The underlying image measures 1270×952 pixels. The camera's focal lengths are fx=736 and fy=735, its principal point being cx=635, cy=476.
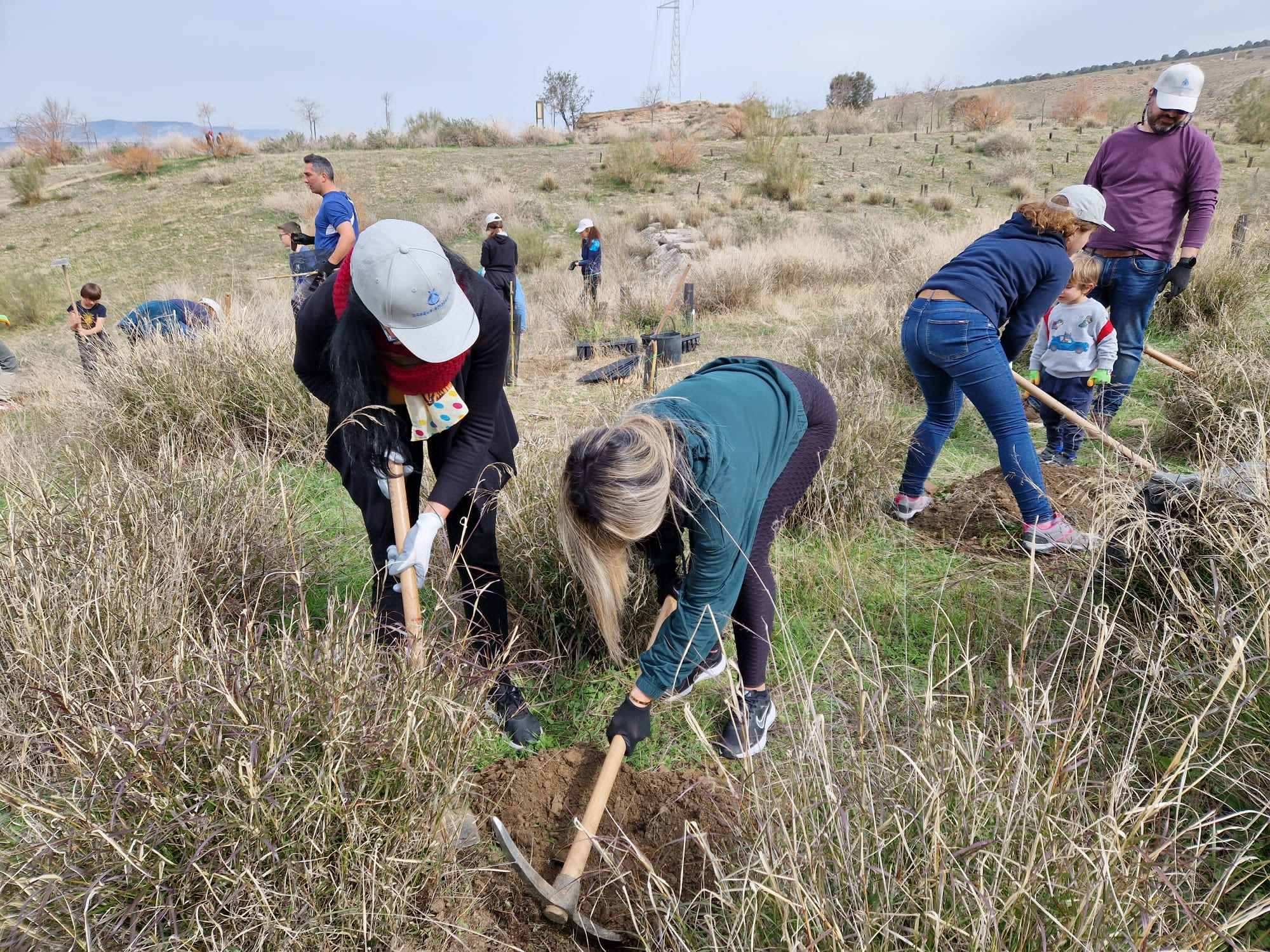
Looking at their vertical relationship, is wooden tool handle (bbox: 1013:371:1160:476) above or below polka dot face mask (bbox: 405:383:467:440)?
below

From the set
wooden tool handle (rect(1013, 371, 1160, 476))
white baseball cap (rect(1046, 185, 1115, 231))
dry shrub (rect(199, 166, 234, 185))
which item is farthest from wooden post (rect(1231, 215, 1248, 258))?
dry shrub (rect(199, 166, 234, 185))

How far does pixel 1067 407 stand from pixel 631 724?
11.2ft

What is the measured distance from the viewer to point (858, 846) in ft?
4.44

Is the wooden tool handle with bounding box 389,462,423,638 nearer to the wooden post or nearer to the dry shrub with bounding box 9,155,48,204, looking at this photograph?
the wooden post

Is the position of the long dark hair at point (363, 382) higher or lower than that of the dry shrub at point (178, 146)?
lower

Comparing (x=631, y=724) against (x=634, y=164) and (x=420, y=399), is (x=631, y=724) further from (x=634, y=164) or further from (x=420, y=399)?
(x=634, y=164)

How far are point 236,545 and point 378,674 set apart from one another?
131 centimetres

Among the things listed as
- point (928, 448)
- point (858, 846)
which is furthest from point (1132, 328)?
point (858, 846)

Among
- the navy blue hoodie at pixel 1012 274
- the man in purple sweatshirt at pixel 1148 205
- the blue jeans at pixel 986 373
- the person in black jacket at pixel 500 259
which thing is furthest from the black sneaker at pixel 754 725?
the person in black jacket at pixel 500 259

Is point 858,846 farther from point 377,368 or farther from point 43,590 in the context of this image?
point 43,590

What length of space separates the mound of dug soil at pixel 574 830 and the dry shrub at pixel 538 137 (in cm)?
2921

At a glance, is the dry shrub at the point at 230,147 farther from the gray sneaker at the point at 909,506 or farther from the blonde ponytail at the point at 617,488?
the blonde ponytail at the point at 617,488

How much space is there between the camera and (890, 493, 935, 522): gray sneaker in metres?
3.55

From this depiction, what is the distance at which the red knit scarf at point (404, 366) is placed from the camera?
1.92 m
